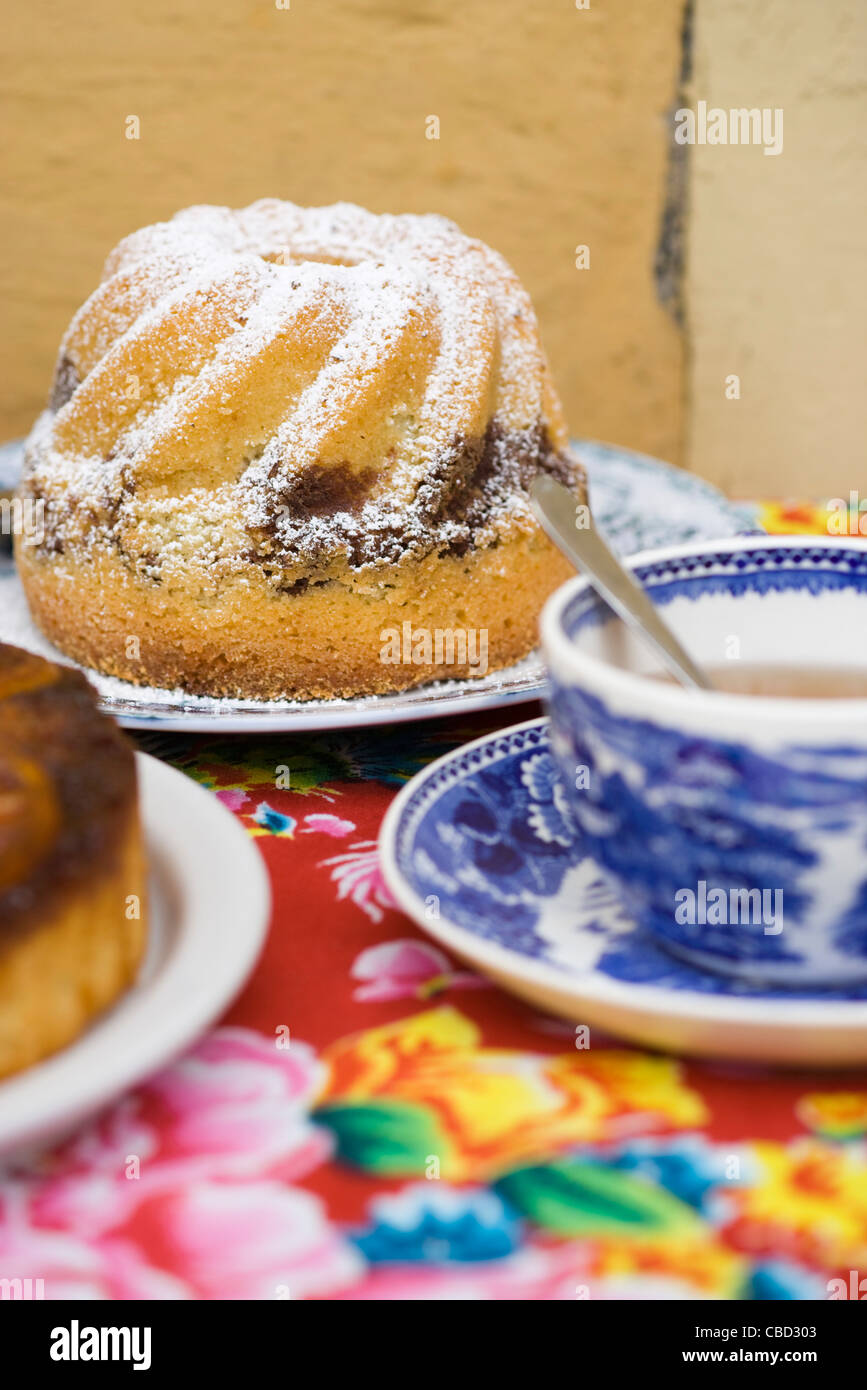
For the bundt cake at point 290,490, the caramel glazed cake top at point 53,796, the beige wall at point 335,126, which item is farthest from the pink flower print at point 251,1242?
the beige wall at point 335,126

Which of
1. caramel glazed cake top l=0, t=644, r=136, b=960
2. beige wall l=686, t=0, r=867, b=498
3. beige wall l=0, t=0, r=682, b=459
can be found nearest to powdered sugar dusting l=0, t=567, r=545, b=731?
caramel glazed cake top l=0, t=644, r=136, b=960

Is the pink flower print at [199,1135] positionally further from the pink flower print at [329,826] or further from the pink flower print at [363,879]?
the pink flower print at [329,826]

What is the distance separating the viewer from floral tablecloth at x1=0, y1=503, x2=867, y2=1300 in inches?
19.3

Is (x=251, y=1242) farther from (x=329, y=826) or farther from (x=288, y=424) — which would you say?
(x=288, y=424)

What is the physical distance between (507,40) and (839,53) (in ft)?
1.90

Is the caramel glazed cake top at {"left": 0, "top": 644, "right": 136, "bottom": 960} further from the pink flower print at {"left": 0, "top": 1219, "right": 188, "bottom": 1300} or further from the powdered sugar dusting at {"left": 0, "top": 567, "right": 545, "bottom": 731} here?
the powdered sugar dusting at {"left": 0, "top": 567, "right": 545, "bottom": 731}

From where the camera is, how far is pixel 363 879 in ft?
2.54

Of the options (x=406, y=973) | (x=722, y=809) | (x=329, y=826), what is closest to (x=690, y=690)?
(x=722, y=809)

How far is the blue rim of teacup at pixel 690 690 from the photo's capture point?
536 mm

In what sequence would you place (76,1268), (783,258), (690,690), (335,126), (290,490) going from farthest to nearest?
(783,258), (335,126), (290,490), (690,690), (76,1268)

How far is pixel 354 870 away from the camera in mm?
787

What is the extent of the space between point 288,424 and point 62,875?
0.53 m

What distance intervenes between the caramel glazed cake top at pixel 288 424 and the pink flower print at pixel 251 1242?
554 millimetres

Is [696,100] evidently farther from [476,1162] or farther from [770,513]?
[476,1162]
